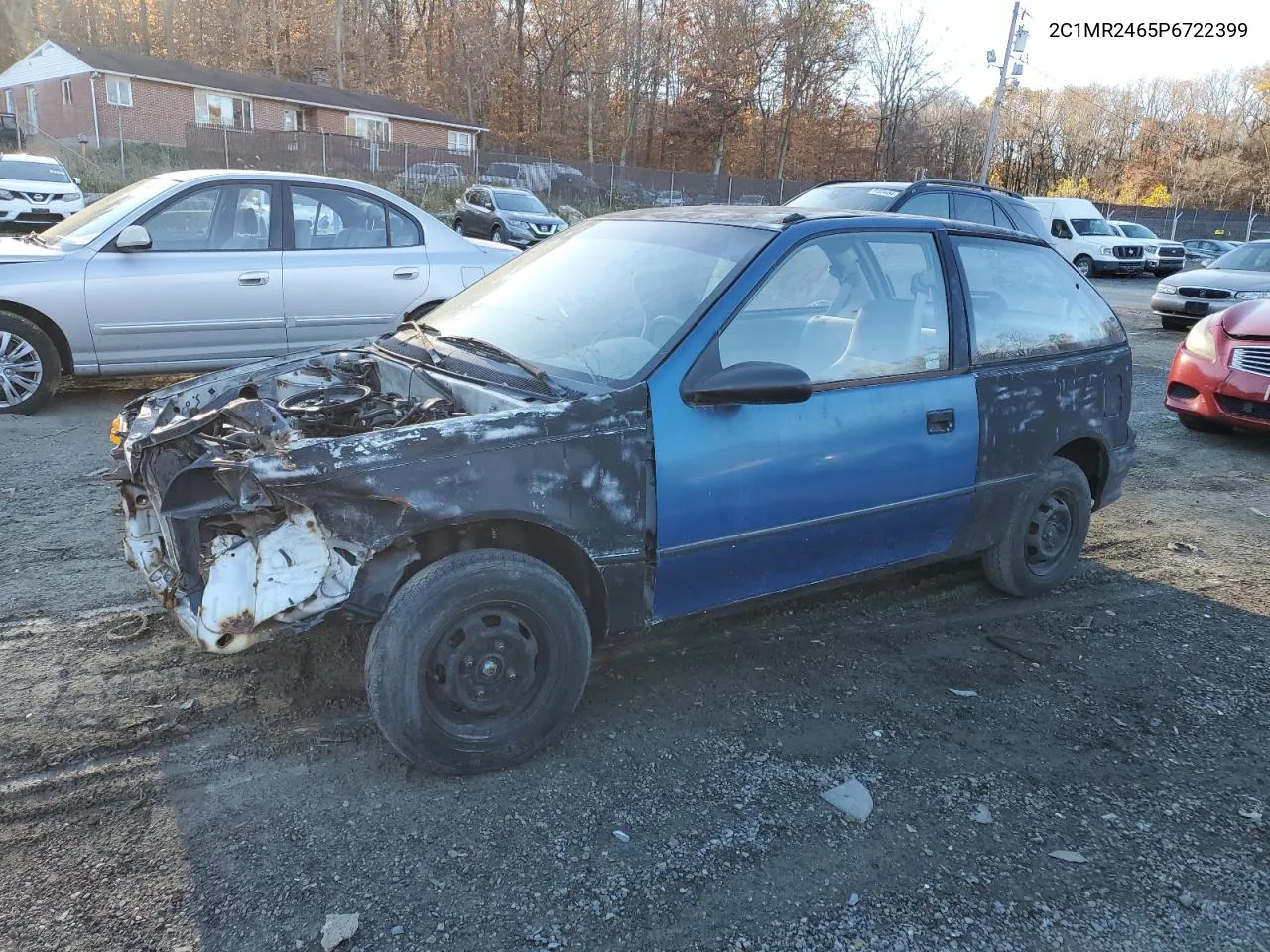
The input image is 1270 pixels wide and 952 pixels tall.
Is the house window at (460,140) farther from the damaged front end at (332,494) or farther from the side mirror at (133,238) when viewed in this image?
the damaged front end at (332,494)

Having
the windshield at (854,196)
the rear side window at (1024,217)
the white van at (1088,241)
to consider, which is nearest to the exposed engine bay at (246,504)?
the windshield at (854,196)

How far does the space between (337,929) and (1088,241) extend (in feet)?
90.7

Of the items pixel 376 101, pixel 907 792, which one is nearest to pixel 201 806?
pixel 907 792

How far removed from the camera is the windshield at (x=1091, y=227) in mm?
25984

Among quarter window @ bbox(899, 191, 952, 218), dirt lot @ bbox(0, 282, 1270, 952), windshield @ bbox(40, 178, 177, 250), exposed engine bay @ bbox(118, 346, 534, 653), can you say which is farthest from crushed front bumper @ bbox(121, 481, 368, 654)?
quarter window @ bbox(899, 191, 952, 218)

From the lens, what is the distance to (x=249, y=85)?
40.2 meters

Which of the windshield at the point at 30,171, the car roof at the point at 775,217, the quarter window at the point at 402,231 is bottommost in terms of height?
the quarter window at the point at 402,231

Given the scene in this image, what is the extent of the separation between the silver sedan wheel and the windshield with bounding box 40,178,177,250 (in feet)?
2.48

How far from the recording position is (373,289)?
7.44 metres

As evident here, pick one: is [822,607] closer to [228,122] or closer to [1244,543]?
[1244,543]

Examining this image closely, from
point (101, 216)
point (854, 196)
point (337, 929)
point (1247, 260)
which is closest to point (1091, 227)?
point (1247, 260)

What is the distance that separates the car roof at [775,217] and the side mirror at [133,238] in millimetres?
3989

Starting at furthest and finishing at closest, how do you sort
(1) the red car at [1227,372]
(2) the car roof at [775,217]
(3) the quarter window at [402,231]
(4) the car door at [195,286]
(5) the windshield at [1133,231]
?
(5) the windshield at [1133,231]
(3) the quarter window at [402,231]
(1) the red car at [1227,372]
(4) the car door at [195,286]
(2) the car roof at [775,217]

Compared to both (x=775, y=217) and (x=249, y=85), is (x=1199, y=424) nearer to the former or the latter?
(x=775, y=217)
